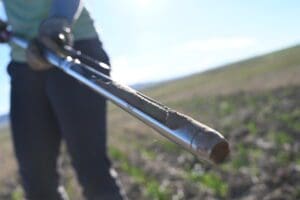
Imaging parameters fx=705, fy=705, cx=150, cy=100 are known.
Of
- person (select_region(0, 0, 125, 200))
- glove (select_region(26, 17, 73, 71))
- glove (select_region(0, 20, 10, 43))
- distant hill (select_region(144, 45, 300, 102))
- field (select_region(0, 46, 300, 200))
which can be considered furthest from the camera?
distant hill (select_region(144, 45, 300, 102))

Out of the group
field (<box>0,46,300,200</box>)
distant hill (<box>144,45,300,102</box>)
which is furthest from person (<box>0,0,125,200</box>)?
distant hill (<box>144,45,300,102</box>)

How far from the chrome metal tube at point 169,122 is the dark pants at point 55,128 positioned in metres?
0.84

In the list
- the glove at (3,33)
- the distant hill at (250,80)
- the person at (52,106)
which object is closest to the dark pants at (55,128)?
the person at (52,106)

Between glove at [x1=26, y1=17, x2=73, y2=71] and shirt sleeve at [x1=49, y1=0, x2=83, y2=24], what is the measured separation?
4cm

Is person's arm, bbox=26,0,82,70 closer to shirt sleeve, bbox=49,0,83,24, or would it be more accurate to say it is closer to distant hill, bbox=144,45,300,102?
shirt sleeve, bbox=49,0,83,24

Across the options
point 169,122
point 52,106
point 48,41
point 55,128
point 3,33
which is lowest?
point 55,128

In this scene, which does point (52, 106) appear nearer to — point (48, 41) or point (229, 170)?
point (48, 41)

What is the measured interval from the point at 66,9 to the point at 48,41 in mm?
253

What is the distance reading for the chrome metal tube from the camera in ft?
5.42

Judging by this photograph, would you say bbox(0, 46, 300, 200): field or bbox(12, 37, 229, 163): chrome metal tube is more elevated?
bbox(12, 37, 229, 163): chrome metal tube

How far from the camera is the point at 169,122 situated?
1.80 metres

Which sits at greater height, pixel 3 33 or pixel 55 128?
pixel 3 33

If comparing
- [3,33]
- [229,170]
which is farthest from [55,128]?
[229,170]

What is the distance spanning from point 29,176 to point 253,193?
2755mm
